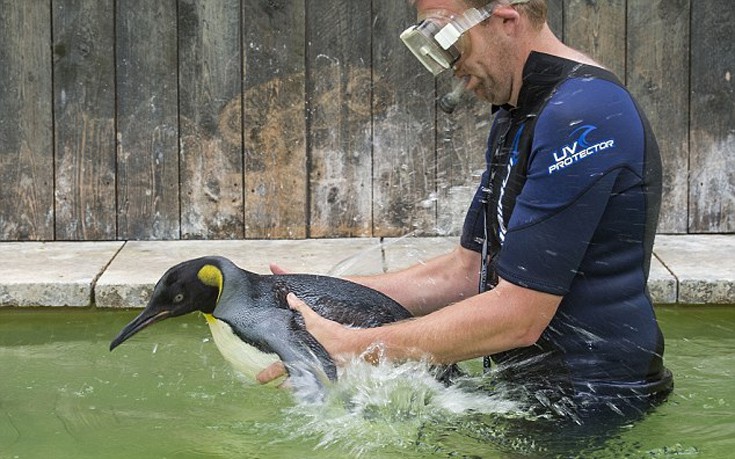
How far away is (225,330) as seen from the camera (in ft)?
12.4

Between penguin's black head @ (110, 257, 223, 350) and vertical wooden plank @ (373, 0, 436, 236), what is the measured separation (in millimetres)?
3155

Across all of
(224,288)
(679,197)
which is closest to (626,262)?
(224,288)

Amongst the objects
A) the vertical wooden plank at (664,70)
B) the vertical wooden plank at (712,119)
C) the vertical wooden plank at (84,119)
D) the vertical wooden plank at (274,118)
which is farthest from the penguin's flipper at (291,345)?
the vertical wooden plank at (712,119)

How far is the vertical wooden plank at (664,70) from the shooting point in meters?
6.79

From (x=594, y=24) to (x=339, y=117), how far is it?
1.40m

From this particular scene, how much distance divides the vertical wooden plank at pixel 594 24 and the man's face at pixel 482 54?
3401mm

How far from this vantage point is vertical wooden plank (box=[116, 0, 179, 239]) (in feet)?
22.3

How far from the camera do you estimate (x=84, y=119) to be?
Result: 6863 millimetres

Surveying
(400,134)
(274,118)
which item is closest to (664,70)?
(400,134)

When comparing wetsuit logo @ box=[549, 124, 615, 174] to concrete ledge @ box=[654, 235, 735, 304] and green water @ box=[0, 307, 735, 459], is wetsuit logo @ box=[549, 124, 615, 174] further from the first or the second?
concrete ledge @ box=[654, 235, 735, 304]

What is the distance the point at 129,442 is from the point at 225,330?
49 centimetres

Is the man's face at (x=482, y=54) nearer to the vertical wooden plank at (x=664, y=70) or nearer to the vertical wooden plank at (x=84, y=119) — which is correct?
the vertical wooden plank at (x=664, y=70)

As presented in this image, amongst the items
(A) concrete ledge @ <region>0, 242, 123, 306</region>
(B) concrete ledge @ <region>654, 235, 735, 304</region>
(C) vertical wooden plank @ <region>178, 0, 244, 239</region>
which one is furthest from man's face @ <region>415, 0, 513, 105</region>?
(C) vertical wooden plank @ <region>178, 0, 244, 239</region>

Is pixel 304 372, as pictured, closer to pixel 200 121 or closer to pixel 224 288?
pixel 224 288
